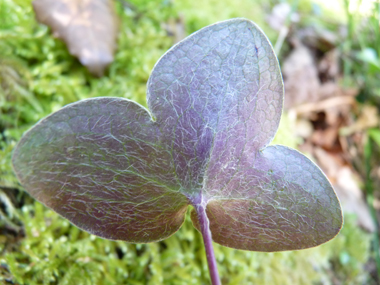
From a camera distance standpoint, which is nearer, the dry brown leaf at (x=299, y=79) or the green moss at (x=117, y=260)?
the green moss at (x=117, y=260)

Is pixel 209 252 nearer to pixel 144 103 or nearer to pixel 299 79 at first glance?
pixel 144 103

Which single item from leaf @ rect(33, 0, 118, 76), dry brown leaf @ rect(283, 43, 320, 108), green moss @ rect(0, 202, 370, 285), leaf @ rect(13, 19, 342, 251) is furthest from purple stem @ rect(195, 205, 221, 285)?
dry brown leaf @ rect(283, 43, 320, 108)

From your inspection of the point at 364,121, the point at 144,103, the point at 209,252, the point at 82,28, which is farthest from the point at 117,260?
the point at 364,121

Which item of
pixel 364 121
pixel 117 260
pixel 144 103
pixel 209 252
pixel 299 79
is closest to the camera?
pixel 209 252

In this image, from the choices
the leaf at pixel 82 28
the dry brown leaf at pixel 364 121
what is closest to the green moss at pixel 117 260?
the leaf at pixel 82 28

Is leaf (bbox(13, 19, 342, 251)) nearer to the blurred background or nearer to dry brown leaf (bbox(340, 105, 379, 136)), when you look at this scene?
the blurred background

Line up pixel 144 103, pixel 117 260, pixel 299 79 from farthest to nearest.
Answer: pixel 299 79 < pixel 144 103 < pixel 117 260

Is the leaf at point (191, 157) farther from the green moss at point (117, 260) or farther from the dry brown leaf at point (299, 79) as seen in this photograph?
the dry brown leaf at point (299, 79)
